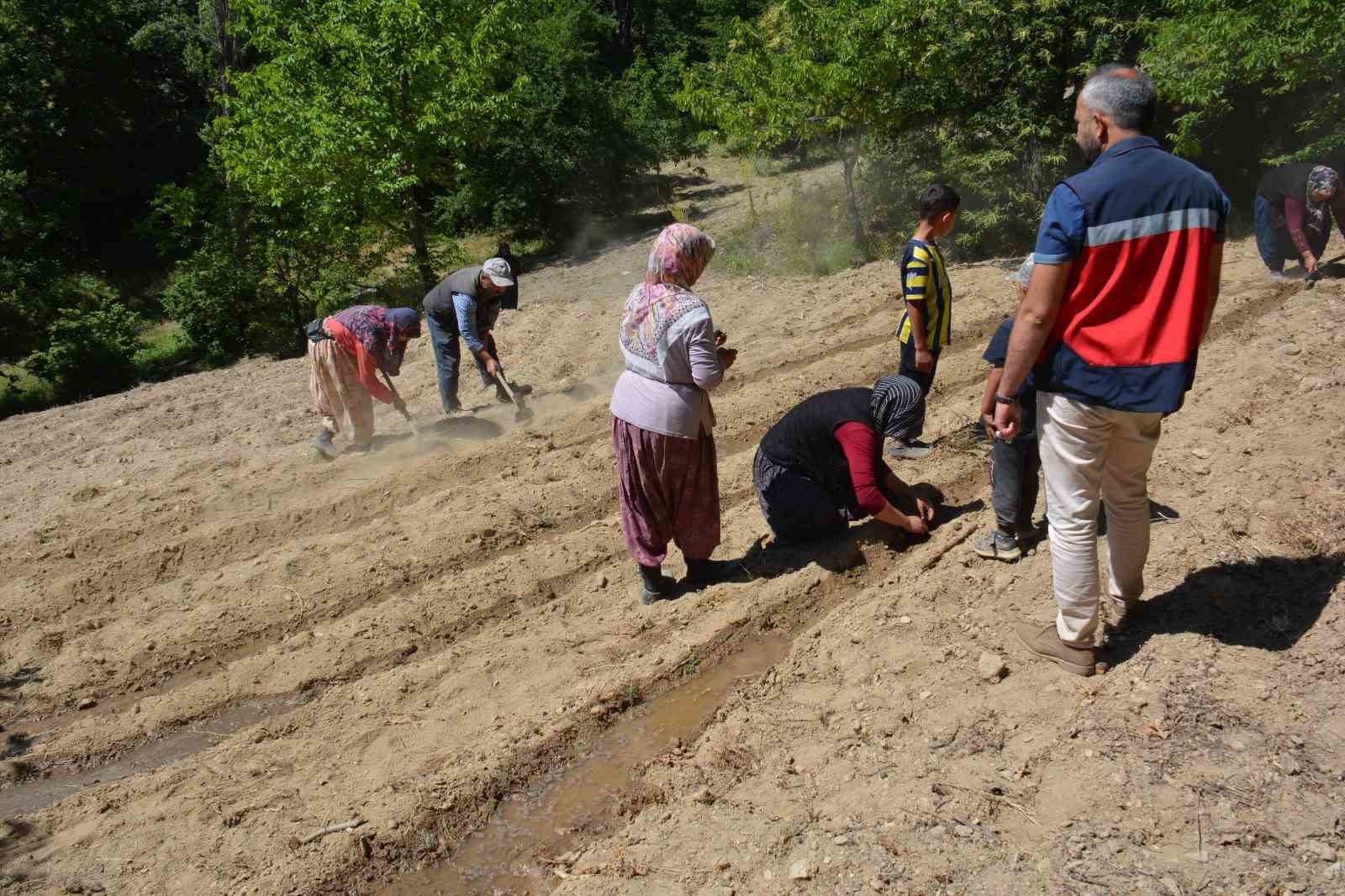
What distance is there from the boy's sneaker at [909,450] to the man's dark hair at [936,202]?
4.62ft

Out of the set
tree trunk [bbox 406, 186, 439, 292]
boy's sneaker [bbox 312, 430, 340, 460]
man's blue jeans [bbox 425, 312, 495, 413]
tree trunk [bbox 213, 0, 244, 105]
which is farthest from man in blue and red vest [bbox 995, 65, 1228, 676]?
tree trunk [bbox 213, 0, 244, 105]

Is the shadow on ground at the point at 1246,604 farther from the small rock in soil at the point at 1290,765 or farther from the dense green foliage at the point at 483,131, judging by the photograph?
the dense green foliage at the point at 483,131

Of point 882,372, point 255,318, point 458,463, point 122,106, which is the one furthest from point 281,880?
point 122,106

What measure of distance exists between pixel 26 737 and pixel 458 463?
10.1ft

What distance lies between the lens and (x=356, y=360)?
7.03m

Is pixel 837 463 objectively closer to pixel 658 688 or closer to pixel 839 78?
pixel 658 688

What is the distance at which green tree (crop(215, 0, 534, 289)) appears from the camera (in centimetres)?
1238

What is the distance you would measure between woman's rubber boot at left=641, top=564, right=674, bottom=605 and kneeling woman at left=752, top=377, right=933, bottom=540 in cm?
62

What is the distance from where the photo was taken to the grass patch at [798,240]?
11844 millimetres

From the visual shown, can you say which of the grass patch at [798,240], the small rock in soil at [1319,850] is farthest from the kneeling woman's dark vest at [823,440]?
the grass patch at [798,240]

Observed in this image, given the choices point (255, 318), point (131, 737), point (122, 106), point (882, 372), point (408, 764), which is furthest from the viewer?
point (122, 106)

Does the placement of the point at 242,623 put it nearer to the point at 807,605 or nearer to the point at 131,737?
the point at 131,737

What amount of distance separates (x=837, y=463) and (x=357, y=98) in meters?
10.5

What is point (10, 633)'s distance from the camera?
5.32 meters
